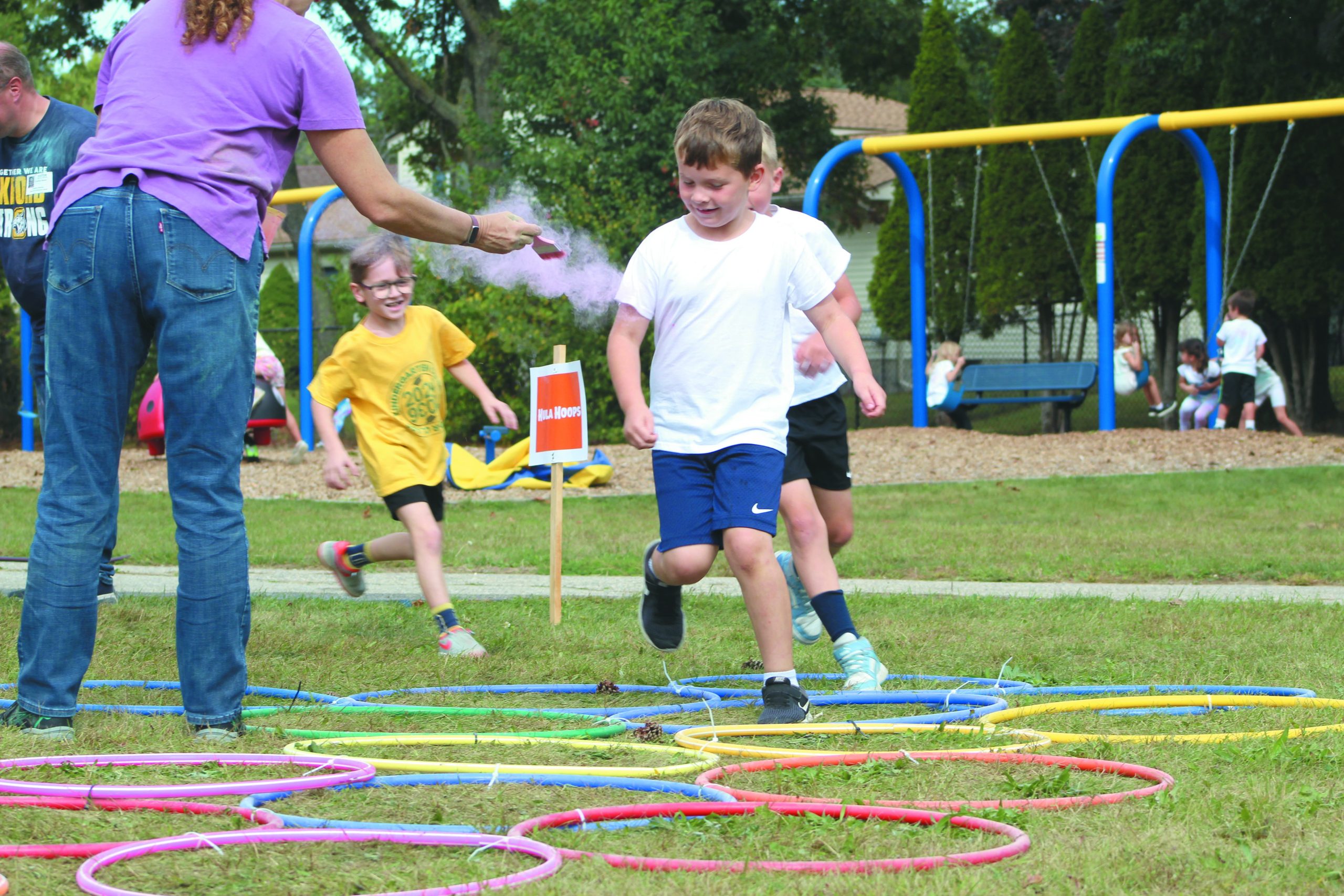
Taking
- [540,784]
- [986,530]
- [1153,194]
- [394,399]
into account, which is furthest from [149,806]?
[1153,194]

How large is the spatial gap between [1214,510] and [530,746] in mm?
8449

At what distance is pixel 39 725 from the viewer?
3.92m

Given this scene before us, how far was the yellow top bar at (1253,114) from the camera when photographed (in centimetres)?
1562

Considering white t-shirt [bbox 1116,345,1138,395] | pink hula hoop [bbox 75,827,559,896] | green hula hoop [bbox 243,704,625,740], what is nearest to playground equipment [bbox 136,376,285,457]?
white t-shirt [bbox 1116,345,1138,395]

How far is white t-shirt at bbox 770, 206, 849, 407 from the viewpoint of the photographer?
5251 millimetres

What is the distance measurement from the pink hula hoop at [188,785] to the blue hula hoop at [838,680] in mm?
1564

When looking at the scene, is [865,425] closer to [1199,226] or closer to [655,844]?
[1199,226]

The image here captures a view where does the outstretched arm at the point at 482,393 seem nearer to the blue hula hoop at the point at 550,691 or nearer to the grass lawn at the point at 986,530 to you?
the blue hula hoop at the point at 550,691

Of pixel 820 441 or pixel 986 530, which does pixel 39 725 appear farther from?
pixel 986 530

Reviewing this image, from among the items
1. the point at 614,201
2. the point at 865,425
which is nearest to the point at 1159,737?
the point at 614,201

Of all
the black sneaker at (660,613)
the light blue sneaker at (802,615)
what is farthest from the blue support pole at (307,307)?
the black sneaker at (660,613)

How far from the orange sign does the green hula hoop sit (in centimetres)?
232

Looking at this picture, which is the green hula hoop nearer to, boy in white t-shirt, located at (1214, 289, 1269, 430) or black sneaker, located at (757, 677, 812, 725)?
black sneaker, located at (757, 677, 812, 725)

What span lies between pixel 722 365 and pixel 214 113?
61.8 inches
